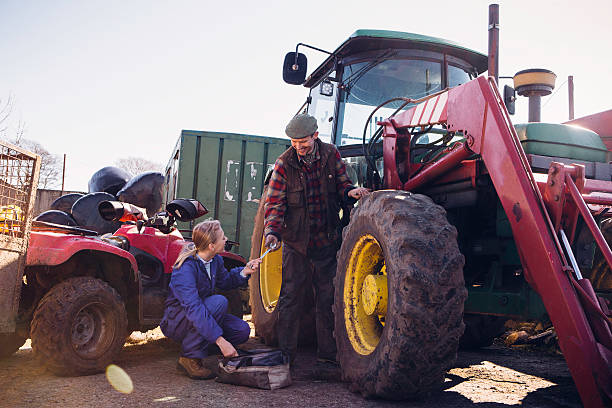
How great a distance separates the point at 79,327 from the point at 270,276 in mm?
2144

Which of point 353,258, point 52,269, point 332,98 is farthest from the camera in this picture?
point 332,98

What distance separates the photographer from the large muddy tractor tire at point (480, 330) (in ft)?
A: 17.0

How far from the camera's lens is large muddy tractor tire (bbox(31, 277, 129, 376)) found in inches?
141

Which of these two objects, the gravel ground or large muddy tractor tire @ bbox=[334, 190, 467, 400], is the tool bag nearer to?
the gravel ground

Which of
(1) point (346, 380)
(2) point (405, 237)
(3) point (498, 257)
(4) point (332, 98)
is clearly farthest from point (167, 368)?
(4) point (332, 98)

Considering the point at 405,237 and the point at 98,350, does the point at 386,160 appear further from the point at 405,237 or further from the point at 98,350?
the point at 98,350

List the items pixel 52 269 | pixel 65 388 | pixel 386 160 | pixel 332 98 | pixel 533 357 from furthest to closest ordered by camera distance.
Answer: pixel 332 98 < pixel 533 357 < pixel 386 160 < pixel 52 269 < pixel 65 388

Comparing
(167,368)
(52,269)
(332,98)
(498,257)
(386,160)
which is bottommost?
(167,368)

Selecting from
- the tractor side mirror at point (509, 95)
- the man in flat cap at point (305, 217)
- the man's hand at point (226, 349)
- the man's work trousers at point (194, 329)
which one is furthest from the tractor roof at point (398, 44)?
the man's hand at point (226, 349)

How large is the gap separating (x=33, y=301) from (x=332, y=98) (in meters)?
3.22

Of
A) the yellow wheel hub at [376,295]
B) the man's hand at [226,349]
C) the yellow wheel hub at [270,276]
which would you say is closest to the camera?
the yellow wheel hub at [376,295]

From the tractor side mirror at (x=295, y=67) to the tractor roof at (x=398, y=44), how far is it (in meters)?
0.36

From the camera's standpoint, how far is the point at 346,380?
136 inches

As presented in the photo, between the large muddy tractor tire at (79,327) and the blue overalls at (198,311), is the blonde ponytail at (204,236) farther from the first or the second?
the large muddy tractor tire at (79,327)
